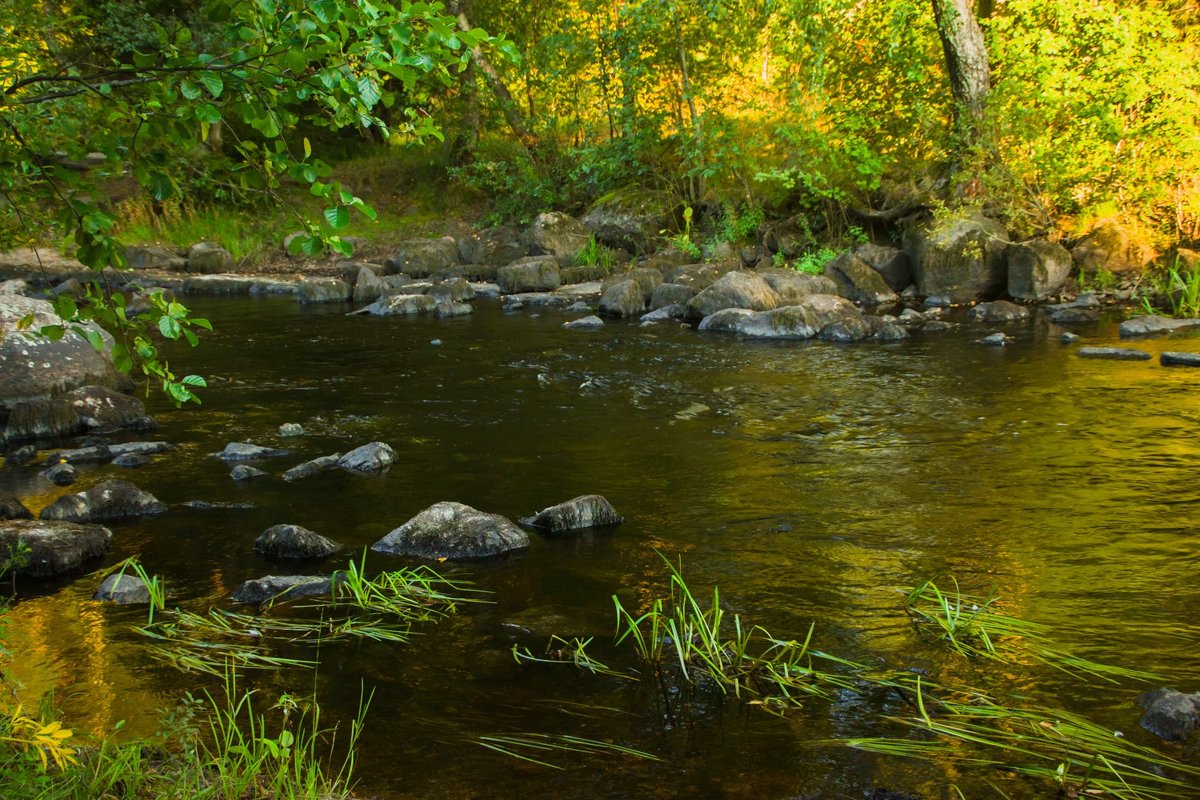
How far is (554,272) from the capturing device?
75.6 feet

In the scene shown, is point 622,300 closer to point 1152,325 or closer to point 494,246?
point 494,246

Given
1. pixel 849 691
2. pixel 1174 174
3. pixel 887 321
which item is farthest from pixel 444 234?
pixel 849 691

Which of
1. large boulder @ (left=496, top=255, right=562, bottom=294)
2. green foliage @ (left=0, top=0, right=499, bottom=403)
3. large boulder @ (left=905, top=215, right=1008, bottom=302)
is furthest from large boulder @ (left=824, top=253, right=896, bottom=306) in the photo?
green foliage @ (left=0, top=0, right=499, bottom=403)

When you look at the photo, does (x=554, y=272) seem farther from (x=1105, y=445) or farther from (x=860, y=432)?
(x=1105, y=445)

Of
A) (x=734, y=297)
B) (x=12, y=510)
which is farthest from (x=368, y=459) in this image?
(x=734, y=297)

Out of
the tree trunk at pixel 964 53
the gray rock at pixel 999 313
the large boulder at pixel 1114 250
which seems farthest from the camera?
the tree trunk at pixel 964 53

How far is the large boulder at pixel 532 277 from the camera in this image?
22.9 m

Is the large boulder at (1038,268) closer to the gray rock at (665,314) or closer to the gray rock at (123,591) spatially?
the gray rock at (665,314)

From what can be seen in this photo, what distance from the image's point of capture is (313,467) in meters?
9.12

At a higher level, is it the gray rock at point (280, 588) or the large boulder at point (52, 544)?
the large boulder at point (52, 544)

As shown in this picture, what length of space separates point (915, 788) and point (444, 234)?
2698 cm

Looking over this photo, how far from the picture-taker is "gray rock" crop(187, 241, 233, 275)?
26.5 metres

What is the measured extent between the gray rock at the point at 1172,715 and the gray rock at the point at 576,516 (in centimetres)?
376

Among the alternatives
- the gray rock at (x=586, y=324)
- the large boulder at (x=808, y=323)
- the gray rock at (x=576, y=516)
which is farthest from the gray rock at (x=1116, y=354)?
the gray rock at (x=576, y=516)
